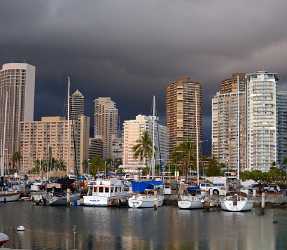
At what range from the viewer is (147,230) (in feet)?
224

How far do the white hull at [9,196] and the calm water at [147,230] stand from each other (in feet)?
111

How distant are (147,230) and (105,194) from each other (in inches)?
1689

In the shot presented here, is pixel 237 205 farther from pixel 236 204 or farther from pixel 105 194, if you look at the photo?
pixel 105 194

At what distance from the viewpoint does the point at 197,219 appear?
8506 cm

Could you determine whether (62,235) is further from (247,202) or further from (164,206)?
(164,206)

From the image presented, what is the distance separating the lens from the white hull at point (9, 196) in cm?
12684

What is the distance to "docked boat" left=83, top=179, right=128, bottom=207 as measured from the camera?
109m

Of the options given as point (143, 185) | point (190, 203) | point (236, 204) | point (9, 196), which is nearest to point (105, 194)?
point (190, 203)

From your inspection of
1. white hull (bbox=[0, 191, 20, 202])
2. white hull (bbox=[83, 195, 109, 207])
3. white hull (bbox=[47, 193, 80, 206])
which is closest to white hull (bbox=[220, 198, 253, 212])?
white hull (bbox=[83, 195, 109, 207])

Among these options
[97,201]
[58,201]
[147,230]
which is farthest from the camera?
[58,201]

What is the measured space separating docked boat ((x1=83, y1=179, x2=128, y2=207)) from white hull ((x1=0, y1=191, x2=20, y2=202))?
25000mm

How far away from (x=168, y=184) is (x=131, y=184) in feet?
97.6

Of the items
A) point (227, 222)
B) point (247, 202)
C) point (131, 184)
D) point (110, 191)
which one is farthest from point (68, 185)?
point (227, 222)

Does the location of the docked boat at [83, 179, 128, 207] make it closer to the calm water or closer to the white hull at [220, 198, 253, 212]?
A: the calm water
